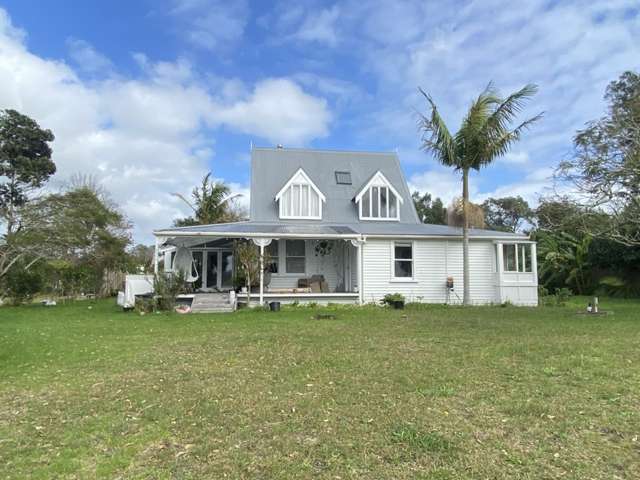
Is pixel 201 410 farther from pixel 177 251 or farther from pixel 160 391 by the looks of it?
pixel 177 251

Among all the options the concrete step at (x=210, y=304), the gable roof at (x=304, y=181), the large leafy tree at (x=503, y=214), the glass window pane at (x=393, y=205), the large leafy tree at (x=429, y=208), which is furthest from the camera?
the large leafy tree at (x=503, y=214)

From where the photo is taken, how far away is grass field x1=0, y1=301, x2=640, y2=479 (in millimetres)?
3520

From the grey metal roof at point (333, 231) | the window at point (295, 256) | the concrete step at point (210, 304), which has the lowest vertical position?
the concrete step at point (210, 304)

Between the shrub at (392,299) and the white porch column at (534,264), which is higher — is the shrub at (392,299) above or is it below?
below

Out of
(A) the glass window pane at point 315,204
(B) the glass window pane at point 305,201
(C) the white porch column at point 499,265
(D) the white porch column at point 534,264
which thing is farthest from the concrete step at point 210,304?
(D) the white porch column at point 534,264

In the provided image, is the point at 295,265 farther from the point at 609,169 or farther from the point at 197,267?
the point at 609,169

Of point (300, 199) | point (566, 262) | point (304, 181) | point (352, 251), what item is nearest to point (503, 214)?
point (566, 262)

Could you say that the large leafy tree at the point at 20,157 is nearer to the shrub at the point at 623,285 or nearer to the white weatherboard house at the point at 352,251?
the white weatherboard house at the point at 352,251

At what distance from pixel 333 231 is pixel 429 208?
35.6 meters

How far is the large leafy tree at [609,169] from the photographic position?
1459cm

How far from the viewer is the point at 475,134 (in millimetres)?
16812

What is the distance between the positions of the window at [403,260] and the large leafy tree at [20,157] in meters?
19.6

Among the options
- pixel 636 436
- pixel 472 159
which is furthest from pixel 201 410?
pixel 472 159

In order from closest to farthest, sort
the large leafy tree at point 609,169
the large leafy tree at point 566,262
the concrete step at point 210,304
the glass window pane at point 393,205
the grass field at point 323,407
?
the grass field at point 323,407, the large leafy tree at point 609,169, the concrete step at point 210,304, the glass window pane at point 393,205, the large leafy tree at point 566,262
